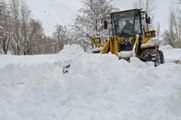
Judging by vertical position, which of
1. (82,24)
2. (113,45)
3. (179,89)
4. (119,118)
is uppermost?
(82,24)

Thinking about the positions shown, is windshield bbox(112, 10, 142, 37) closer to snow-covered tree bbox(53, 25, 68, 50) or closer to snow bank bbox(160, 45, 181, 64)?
snow bank bbox(160, 45, 181, 64)

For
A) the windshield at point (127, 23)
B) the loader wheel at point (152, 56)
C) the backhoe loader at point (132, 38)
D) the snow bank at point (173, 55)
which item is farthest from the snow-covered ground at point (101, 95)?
the snow bank at point (173, 55)

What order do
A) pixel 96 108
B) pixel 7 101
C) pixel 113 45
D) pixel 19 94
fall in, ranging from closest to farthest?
pixel 96 108
pixel 7 101
pixel 19 94
pixel 113 45

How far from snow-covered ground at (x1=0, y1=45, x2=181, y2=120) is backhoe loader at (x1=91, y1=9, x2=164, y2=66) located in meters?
2.66

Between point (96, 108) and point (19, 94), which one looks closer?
point (96, 108)

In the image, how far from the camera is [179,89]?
18.1 feet

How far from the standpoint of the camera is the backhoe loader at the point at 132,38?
34.2 feet

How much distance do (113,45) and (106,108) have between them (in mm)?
5418

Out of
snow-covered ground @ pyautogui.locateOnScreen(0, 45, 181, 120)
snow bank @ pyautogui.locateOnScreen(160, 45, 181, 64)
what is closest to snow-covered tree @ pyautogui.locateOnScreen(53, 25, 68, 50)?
snow bank @ pyautogui.locateOnScreen(160, 45, 181, 64)

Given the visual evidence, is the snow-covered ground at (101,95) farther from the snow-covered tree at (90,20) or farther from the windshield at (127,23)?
the snow-covered tree at (90,20)

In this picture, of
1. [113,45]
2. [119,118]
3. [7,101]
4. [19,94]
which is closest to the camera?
[119,118]

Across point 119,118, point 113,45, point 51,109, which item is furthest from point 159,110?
point 113,45

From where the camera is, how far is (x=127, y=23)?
11.5 metres

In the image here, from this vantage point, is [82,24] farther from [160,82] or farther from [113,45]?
[160,82]
